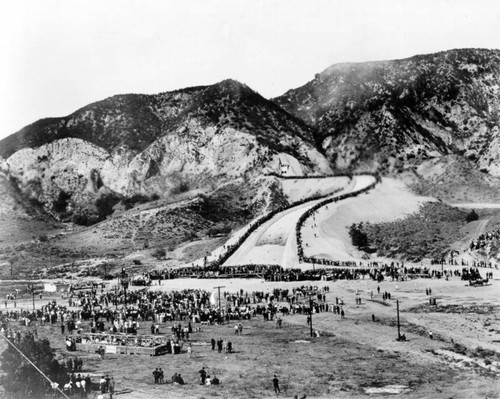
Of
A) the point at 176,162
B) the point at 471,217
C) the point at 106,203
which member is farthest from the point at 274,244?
the point at 106,203

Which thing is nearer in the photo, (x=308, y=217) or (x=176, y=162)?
(x=308, y=217)

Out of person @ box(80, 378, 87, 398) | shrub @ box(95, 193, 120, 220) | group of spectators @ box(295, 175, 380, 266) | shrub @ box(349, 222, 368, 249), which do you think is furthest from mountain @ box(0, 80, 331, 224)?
person @ box(80, 378, 87, 398)

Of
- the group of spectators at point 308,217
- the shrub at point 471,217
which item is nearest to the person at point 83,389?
the group of spectators at point 308,217

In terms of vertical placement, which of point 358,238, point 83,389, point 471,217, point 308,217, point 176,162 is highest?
point 176,162

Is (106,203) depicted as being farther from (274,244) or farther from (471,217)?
(471,217)

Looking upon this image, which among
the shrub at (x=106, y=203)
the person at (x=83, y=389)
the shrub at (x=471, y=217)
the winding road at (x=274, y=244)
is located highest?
the shrub at (x=106, y=203)

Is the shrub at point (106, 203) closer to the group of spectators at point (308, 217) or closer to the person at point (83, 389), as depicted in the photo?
the group of spectators at point (308, 217)

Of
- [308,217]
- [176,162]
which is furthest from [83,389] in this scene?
[176,162]

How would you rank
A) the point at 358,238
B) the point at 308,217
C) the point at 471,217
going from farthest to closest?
the point at 471,217
the point at 308,217
the point at 358,238

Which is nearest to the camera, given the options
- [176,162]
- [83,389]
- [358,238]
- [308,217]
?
[83,389]

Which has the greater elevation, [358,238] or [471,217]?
[471,217]

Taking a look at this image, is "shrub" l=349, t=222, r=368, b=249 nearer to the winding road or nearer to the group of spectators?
the group of spectators

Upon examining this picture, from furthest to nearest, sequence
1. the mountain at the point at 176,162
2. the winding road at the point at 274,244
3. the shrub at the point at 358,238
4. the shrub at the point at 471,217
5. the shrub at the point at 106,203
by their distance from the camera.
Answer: the shrub at the point at 106,203 < the mountain at the point at 176,162 < the shrub at the point at 471,217 < the shrub at the point at 358,238 < the winding road at the point at 274,244

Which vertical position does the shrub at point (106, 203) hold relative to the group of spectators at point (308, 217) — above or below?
above
